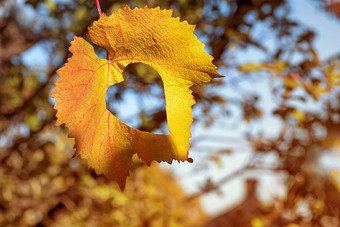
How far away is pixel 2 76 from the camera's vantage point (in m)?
2.51

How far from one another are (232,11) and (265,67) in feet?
1.74

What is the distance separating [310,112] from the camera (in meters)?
2.31

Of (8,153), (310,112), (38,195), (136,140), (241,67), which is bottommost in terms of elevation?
(38,195)

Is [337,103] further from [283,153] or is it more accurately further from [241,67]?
[241,67]

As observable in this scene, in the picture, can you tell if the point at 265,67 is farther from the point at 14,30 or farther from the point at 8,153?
the point at 14,30

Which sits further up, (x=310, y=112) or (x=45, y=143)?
(x=310, y=112)

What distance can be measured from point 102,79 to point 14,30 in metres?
2.57

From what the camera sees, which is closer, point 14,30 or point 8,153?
point 8,153

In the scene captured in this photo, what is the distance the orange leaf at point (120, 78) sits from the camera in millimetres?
427

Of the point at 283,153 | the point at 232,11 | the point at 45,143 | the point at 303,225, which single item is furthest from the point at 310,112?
the point at 45,143

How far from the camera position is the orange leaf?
0.43m

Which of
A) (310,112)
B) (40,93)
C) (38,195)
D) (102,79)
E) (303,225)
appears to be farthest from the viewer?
(38,195)

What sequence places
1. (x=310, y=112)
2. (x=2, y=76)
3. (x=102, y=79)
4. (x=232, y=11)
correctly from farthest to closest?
(x=2, y=76) → (x=310, y=112) → (x=232, y=11) → (x=102, y=79)

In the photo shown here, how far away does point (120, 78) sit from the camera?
0.46m
